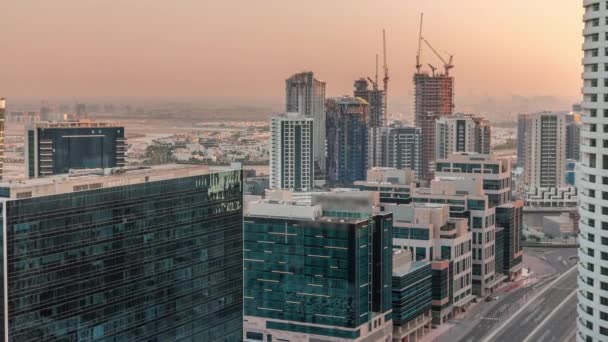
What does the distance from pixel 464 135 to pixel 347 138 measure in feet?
15.7

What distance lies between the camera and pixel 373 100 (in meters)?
47.3

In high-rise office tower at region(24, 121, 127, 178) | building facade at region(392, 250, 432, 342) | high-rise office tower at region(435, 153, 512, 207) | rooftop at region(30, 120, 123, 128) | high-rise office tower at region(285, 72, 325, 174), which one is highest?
high-rise office tower at region(285, 72, 325, 174)

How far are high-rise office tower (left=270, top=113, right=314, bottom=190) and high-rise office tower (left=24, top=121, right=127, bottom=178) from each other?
39.7 ft

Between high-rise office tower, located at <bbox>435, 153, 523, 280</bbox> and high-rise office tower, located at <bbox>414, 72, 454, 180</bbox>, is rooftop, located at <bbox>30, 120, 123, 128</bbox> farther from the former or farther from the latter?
high-rise office tower, located at <bbox>414, 72, 454, 180</bbox>

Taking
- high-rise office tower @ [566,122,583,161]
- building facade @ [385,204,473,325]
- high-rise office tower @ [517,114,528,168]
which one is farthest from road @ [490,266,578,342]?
high-rise office tower @ [566,122,583,161]

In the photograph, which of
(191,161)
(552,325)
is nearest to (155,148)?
(191,161)

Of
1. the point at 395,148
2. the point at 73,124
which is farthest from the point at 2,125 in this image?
the point at 395,148

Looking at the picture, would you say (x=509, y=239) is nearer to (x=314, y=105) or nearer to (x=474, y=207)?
(x=474, y=207)

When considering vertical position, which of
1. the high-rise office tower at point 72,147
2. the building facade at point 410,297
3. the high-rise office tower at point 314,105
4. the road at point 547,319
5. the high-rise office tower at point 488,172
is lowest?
the road at point 547,319

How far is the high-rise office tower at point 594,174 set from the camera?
1102cm

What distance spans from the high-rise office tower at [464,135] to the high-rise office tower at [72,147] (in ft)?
79.3

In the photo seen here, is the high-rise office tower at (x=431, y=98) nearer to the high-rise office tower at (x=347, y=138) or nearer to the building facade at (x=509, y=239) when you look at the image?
the high-rise office tower at (x=347, y=138)

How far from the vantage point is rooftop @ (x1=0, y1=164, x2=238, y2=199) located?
10789 millimetres

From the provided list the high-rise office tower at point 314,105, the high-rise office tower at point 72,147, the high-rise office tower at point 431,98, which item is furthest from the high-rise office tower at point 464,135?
the high-rise office tower at point 72,147
